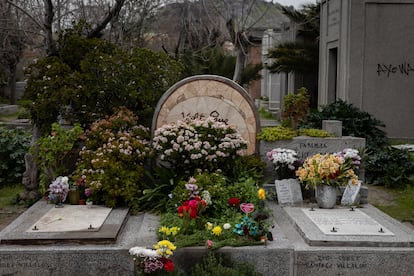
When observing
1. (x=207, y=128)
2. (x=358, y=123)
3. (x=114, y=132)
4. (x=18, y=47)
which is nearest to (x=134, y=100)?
(x=114, y=132)

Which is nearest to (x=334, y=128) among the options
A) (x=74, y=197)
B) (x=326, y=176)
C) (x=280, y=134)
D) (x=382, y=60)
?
(x=280, y=134)

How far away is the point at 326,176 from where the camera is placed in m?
7.79

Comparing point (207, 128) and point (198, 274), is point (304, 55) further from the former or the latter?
point (198, 274)

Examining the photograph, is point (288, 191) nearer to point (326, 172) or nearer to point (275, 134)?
point (326, 172)

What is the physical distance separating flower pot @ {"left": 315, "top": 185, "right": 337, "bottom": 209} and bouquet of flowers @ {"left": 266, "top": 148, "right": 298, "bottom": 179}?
602 mm

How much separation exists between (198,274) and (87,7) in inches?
635

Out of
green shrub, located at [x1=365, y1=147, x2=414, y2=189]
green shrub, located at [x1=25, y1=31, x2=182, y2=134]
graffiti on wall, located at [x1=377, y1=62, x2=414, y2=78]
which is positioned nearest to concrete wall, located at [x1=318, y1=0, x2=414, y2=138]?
graffiti on wall, located at [x1=377, y1=62, x2=414, y2=78]

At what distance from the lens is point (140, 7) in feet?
72.7

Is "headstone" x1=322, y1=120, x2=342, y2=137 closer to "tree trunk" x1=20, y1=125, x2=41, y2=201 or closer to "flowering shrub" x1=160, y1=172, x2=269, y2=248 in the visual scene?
"flowering shrub" x1=160, y1=172, x2=269, y2=248

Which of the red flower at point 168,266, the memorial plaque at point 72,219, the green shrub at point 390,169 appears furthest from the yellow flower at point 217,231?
the green shrub at point 390,169

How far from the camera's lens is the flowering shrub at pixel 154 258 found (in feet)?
18.1

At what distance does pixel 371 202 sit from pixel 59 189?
5.08 metres

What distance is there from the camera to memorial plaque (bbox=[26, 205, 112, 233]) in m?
6.61

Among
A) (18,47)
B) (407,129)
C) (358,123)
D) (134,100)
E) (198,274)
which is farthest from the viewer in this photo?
(18,47)
